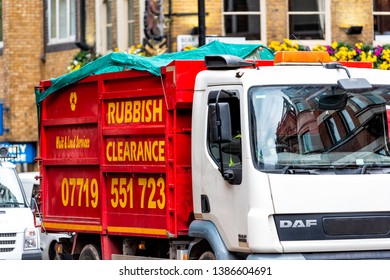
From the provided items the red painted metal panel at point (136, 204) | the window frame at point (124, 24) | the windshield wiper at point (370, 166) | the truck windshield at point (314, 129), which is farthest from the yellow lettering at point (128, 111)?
the window frame at point (124, 24)

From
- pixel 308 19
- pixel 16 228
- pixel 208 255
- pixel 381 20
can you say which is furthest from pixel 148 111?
pixel 381 20

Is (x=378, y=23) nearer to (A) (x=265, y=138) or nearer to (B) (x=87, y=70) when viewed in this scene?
(B) (x=87, y=70)

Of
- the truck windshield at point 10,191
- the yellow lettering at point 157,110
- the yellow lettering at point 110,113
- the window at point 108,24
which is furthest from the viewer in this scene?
the window at point 108,24

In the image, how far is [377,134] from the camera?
40.5 ft

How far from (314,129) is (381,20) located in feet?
54.5

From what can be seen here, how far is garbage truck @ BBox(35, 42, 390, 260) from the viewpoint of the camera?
11891 millimetres

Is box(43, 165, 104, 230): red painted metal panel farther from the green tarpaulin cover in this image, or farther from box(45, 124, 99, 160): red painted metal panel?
the green tarpaulin cover

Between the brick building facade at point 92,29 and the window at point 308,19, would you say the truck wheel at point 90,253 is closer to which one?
the brick building facade at point 92,29

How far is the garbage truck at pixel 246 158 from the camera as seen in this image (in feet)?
39.0

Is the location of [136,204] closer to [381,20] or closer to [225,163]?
[225,163]

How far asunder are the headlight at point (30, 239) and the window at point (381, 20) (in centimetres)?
1364

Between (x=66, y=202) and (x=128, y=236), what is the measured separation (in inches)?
69.7

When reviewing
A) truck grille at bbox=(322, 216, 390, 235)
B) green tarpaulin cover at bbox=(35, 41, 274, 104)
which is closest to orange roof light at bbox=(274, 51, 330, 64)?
green tarpaulin cover at bbox=(35, 41, 274, 104)

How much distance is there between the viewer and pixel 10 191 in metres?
17.2
